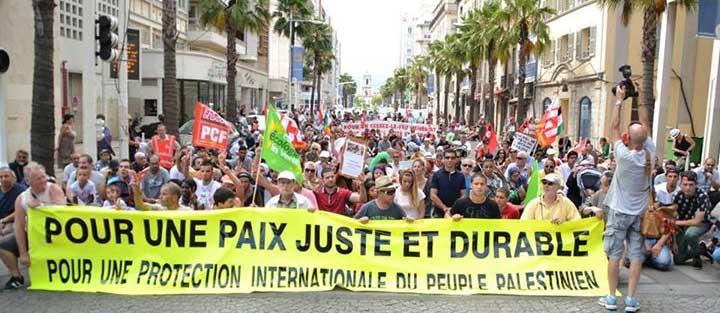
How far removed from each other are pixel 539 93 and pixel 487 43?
4567 mm

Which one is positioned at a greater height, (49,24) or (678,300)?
(49,24)

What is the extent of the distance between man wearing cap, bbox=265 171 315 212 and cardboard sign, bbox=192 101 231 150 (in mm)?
4683

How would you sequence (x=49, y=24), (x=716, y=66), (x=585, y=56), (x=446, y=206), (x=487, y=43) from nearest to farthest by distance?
(x=446, y=206) → (x=49, y=24) → (x=716, y=66) → (x=585, y=56) → (x=487, y=43)

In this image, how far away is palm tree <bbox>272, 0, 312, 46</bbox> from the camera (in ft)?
170

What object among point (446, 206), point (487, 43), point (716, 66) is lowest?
point (446, 206)

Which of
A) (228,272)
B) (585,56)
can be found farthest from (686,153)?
(585,56)

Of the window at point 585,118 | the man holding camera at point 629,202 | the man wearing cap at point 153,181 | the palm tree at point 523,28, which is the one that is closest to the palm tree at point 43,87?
the man wearing cap at point 153,181

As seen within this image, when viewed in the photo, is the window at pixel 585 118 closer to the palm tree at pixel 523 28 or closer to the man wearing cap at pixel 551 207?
the palm tree at pixel 523 28

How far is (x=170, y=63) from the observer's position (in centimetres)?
2050

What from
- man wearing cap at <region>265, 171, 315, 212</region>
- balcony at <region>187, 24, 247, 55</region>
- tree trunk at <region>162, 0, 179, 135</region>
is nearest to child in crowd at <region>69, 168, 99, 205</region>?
man wearing cap at <region>265, 171, 315, 212</region>

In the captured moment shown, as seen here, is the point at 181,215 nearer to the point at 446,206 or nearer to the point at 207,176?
the point at 207,176

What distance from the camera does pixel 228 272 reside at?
7.51m

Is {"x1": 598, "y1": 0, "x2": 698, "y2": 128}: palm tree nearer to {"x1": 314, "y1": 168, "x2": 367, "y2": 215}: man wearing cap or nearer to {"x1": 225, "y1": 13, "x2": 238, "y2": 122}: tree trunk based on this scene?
{"x1": 314, "y1": 168, "x2": 367, "y2": 215}: man wearing cap

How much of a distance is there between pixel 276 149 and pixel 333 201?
3.46ft
